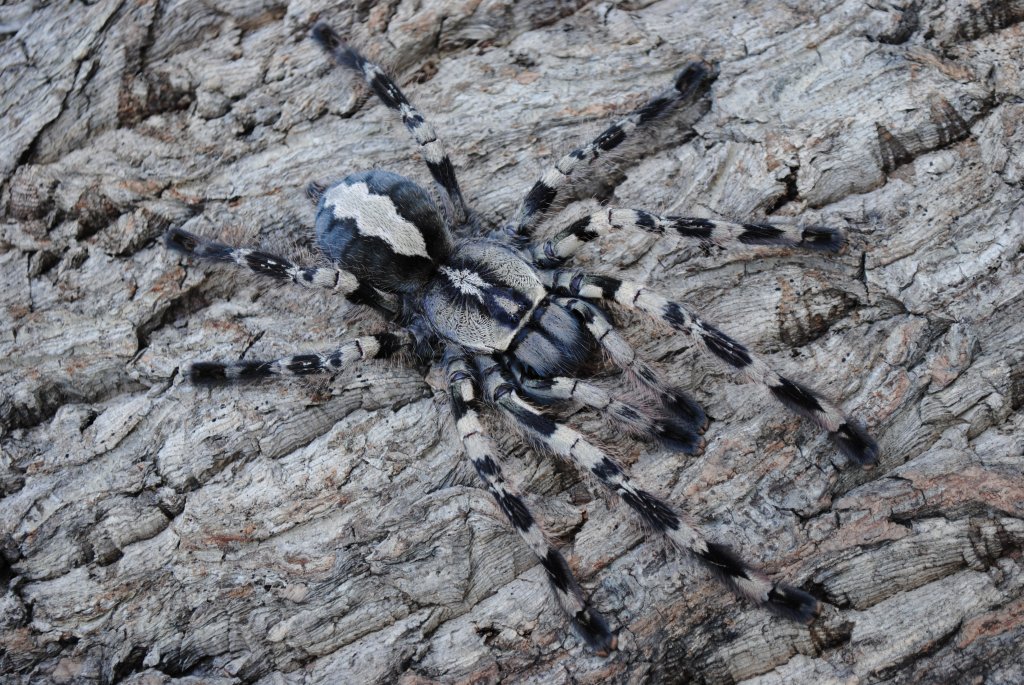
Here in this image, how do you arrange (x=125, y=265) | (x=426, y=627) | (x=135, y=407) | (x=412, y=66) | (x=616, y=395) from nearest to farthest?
(x=426, y=627) < (x=616, y=395) < (x=135, y=407) < (x=125, y=265) < (x=412, y=66)

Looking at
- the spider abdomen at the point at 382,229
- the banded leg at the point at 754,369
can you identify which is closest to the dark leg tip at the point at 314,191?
the spider abdomen at the point at 382,229

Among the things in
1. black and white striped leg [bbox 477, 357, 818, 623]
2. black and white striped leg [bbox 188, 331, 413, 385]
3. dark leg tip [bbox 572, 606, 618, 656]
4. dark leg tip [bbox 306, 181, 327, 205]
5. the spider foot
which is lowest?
dark leg tip [bbox 572, 606, 618, 656]

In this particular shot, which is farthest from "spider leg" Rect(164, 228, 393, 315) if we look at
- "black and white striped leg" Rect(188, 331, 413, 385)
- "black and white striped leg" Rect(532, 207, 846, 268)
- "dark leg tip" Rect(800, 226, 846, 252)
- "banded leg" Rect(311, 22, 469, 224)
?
"dark leg tip" Rect(800, 226, 846, 252)

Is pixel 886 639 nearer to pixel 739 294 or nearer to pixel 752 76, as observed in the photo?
pixel 739 294

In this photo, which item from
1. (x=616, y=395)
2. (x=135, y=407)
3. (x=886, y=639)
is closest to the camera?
(x=886, y=639)

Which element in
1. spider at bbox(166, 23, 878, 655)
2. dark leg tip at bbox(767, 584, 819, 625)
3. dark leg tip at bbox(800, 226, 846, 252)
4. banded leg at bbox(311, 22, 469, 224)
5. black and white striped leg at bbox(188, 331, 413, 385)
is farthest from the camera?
banded leg at bbox(311, 22, 469, 224)

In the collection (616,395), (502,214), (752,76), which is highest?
(752,76)

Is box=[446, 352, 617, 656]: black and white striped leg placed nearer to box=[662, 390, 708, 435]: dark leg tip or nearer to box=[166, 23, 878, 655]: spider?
box=[166, 23, 878, 655]: spider

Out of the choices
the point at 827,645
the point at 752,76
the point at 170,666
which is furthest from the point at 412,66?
the point at 827,645
